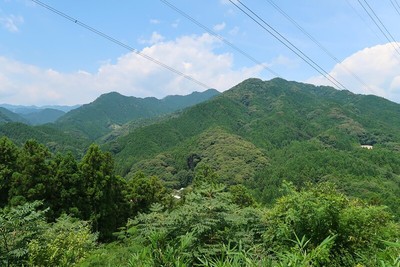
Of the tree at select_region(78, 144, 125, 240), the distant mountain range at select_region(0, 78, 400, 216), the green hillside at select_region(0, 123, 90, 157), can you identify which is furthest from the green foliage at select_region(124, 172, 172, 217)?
the green hillside at select_region(0, 123, 90, 157)

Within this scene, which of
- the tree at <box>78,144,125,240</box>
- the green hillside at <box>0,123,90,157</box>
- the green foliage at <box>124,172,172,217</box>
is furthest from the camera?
the green hillside at <box>0,123,90,157</box>

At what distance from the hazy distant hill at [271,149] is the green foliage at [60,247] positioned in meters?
37.1

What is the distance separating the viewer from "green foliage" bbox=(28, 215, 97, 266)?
924 cm

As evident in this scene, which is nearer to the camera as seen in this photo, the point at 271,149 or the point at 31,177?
the point at 31,177

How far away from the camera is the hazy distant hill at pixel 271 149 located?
8888cm

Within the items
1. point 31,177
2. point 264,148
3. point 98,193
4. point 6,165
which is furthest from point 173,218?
point 264,148

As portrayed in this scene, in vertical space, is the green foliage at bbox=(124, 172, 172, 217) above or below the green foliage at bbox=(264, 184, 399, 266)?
below

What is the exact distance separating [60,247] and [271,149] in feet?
408

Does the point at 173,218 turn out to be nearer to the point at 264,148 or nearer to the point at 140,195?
the point at 140,195

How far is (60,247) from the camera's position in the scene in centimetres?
1162

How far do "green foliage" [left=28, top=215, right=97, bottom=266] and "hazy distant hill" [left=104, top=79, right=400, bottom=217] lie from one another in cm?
3712

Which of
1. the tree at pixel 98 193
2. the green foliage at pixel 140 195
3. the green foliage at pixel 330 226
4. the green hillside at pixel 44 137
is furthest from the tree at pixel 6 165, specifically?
the green hillside at pixel 44 137

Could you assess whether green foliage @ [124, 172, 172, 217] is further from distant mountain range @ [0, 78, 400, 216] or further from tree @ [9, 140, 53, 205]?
distant mountain range @ [0, 78, 400, 216]

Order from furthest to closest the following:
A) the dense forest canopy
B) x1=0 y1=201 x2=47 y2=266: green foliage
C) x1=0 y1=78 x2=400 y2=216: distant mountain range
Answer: x1=0 y1=78 x2=400 y2=216: distant mountain range < x1=0 y1=201 x2=47 y2=266: green foliage < the dense forest canopy
